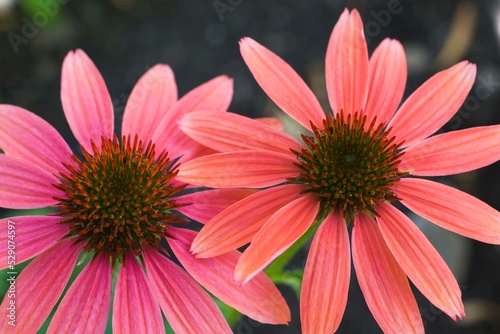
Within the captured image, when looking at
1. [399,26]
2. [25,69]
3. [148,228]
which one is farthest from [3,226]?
[399,26]

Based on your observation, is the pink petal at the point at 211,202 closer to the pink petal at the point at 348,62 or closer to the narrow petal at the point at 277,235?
the narrow petal at the point at 277,235

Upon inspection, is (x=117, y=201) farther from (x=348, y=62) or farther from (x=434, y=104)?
(x=434, y=104)

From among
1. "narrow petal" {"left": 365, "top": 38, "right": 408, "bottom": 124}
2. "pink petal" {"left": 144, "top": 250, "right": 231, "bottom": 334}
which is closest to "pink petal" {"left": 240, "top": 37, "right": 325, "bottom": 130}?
"narrow petal" {"left": 365, "top": 38, "right": 408, "bottom": 124}

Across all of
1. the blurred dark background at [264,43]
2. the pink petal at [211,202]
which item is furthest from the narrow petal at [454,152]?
the blurred dark background at [264,43]

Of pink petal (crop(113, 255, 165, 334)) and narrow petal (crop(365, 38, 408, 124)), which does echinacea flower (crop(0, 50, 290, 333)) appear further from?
narrow petal (crop(365, 38, 408, 124))

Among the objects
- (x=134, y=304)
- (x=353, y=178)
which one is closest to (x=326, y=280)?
(x=353, y=178)

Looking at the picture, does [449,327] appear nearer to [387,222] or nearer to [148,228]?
[387,222]

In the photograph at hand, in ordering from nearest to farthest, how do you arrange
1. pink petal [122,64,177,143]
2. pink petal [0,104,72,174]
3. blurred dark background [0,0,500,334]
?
pink petal [0,104,72,174] < pink petal [122,64,177,143] < blurred dark background [0,0,500,334]
